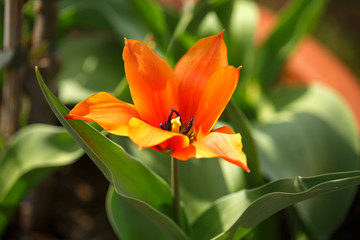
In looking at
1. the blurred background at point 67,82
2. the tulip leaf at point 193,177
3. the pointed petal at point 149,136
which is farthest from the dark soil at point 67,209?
the pointed petal at point 149,136

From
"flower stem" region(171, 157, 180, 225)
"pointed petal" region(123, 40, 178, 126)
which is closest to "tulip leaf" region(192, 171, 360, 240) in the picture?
"flower stem" region(171, 157, 180, 225)

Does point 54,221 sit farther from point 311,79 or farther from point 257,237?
point 311,79

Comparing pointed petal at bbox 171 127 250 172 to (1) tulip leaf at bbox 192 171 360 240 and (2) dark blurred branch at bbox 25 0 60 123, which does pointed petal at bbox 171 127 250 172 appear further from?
(2) dark blurred branch at bbox 25 0 60 123

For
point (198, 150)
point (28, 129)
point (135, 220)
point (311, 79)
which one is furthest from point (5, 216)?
point (311, 79)

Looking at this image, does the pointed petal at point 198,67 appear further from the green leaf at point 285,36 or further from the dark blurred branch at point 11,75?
the green leaf at point 285,36

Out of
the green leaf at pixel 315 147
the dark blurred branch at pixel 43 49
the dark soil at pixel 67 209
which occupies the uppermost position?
the dark blurred branch at pixel 43 49
